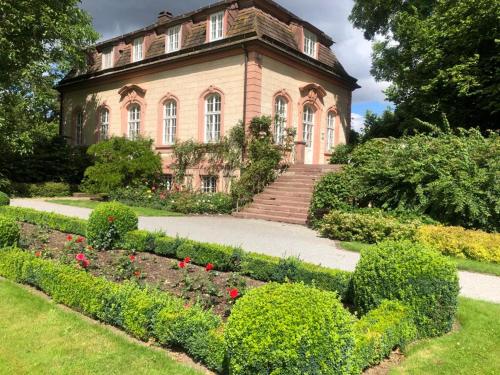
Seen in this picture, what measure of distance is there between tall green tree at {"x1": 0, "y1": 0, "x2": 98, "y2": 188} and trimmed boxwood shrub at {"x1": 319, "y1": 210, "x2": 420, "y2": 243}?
555 inches

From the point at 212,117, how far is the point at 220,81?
64.8 inches

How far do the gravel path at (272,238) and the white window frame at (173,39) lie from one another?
30.6ft

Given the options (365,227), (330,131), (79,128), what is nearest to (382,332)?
(365,227)

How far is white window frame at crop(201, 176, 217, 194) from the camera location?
1794cm

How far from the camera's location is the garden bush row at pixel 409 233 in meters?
8.55

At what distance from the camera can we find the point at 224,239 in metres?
10.1

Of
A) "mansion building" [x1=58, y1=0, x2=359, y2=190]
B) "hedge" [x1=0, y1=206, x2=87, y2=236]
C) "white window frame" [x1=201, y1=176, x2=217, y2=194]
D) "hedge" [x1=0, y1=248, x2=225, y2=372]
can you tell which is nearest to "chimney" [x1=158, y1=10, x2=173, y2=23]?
"mansion building" [x1=58, y1=0, x2=359, y2=190]

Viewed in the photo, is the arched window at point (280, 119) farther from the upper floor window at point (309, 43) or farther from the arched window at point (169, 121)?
the arched window at point (169, 121)

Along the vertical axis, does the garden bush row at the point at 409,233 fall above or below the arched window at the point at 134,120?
below

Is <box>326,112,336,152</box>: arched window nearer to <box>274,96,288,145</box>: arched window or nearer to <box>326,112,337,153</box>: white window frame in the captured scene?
<box>326,112,337,153</box>: white window frame

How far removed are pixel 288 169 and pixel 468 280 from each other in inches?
406

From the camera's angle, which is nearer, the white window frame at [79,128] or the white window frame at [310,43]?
the white window frame at [310,43]

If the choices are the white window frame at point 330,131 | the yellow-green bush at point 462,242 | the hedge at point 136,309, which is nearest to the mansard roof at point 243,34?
the white window frame at point 330,131

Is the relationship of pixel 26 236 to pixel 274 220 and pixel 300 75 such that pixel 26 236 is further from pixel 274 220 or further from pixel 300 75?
pixel 300 75
